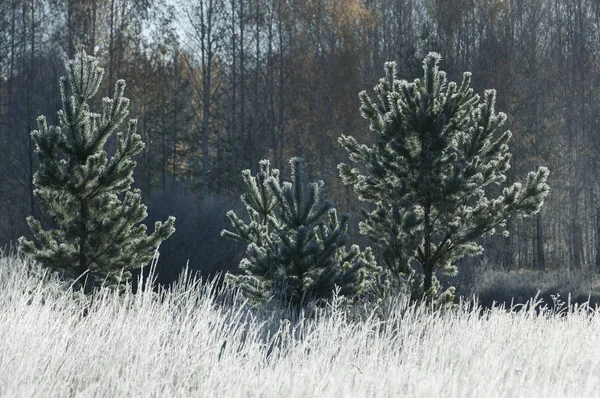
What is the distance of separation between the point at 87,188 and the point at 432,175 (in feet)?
16.5

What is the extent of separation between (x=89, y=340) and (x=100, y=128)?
544 centimetres

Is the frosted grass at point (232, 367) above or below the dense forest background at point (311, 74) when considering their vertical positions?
below

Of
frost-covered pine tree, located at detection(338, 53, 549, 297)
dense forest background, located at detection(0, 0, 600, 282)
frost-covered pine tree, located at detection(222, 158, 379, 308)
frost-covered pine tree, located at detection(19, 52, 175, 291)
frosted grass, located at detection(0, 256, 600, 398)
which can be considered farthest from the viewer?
dense forest background, located at detection(0, 0, 600, 282)

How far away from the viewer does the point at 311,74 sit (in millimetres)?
31859

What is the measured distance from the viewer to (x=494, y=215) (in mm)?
11758

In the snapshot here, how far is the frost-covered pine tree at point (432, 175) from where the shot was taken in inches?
453

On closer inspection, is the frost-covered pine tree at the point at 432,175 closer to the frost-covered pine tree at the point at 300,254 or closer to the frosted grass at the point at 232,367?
the frost-covered pine tree at the point at 300,254

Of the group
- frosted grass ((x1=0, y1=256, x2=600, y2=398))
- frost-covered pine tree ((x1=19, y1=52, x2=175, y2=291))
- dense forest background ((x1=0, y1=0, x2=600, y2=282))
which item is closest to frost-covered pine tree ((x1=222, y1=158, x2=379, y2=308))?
frost-covered pine tree ((x1=19, y1=52, x2=175, y2=291))

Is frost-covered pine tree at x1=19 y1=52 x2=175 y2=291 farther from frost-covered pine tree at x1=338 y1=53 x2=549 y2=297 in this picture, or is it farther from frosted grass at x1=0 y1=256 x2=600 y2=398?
frosted grass at x1=0 y1=256 x2=600 y2=398

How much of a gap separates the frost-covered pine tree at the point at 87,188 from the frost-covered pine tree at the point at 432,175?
132 inches

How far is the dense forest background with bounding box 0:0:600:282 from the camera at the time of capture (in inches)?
1061

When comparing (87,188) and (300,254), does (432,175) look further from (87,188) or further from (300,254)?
(87,188)

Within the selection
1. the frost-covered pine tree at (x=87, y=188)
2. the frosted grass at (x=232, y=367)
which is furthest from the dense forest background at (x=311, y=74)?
the frosted grass at (x=232, y=367)

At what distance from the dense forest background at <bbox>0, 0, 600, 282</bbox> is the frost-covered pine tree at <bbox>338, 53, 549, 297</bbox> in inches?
526
